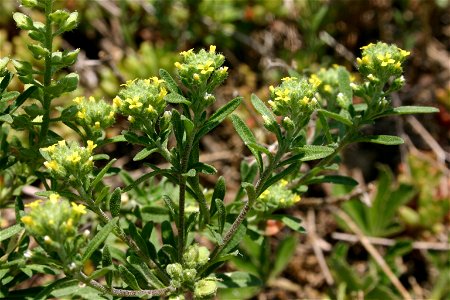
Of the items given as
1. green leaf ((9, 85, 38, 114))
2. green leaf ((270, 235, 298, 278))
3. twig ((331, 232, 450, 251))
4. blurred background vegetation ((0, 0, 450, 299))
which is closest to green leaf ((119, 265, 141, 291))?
green leaf ((9, 85, 38, 114))

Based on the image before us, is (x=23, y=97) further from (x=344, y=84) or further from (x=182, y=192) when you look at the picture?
(x=344, y=84)

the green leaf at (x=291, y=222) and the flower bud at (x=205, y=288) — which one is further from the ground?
the green leaf at (x=291, y=222)

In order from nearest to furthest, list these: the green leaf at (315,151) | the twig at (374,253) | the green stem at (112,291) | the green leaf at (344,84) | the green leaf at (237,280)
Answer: the green stem at (112,291) < the green leaf at (315,151) < the green leaf at (344,84) < the green leaf at (237,280) < the twig at (374,253)

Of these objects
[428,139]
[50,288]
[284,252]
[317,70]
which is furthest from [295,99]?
[428,139]

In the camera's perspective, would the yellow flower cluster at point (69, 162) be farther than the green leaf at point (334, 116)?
No

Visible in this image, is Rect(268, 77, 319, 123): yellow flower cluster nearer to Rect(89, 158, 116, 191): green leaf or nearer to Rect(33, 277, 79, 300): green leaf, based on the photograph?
Rect(89, 158, 116, 191): green leaf

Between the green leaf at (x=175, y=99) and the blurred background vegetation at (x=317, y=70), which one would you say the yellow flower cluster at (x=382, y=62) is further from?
the blurred background vegetation at (x=317, y=70)

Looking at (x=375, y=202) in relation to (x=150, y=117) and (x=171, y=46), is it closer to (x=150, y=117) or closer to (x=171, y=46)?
(x=171, y=46)

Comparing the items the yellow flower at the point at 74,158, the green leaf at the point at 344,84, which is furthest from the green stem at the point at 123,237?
the green leaf at the point at 344,84
